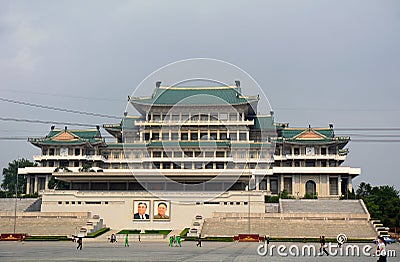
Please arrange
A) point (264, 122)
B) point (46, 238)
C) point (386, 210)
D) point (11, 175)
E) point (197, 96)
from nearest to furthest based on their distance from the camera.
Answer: point (46, 238)
point (386, 210)
point (197, 96)
point (264, 122)
point (11, 175)

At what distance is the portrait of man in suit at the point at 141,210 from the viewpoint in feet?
163

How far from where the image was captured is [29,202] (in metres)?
54.4

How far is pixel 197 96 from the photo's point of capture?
6531 centimetres

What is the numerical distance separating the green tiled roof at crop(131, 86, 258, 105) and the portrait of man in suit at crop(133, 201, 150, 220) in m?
18.8

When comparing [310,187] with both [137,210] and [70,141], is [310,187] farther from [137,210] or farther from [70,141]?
[70,141]

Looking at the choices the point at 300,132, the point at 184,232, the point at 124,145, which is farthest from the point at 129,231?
the point at 300,132

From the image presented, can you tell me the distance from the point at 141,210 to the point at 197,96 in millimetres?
20298

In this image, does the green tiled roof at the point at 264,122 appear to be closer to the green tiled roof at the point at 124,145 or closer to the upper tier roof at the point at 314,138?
the upper tier roof at the point at 314,138

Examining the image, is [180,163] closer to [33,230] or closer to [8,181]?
[33,230]

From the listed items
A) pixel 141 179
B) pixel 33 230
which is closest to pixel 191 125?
Answer: pixel 141 179

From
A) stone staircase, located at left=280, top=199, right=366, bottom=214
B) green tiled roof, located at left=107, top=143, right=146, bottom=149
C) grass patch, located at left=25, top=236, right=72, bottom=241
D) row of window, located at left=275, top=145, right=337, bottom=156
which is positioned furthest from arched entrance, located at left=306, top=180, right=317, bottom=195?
grass patch, located at left=25, top=236, right=72, bottom=241

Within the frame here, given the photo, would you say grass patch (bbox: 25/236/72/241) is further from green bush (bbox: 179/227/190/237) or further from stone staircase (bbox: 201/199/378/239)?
stone staircase (bbox: 201/199/378/239)

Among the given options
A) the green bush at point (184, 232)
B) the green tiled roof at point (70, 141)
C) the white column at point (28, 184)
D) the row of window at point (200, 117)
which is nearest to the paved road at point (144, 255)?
the green bush at point (184, 232)

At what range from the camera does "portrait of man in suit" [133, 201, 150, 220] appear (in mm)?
49625
